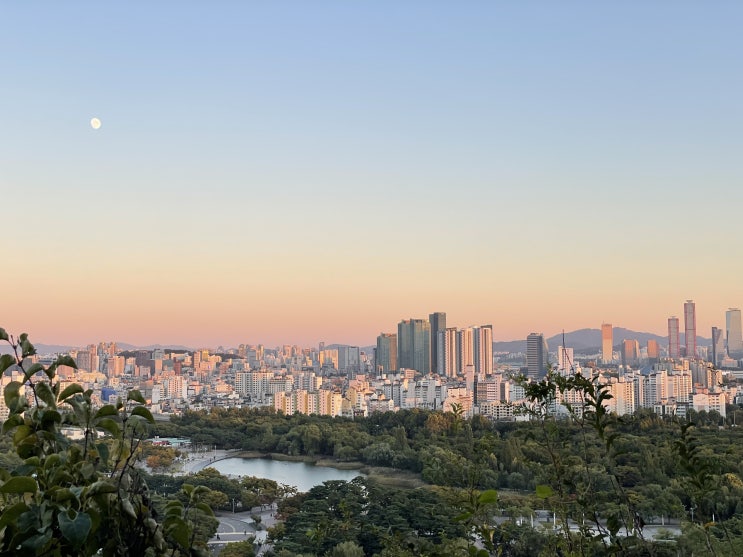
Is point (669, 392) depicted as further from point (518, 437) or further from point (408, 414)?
point (518, 437)

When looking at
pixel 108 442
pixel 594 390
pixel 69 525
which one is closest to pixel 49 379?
pixel 108 442

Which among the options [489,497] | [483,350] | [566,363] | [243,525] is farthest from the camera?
[483,350]

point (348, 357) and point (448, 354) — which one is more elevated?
point (448, 354)

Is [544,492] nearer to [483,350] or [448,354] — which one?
[483,350]

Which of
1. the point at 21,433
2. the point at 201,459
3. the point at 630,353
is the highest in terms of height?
the point at 21,433

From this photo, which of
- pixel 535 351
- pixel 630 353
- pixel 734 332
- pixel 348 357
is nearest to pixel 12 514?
pixel 734 332

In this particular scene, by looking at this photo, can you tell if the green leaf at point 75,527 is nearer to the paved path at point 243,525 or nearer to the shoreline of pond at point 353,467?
the paved path at point 243,525

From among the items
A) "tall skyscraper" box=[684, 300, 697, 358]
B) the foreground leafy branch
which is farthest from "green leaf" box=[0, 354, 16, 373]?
"tall skyscraper" box=[684, 300, 697, 358]
